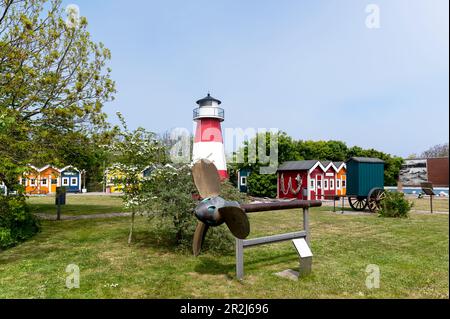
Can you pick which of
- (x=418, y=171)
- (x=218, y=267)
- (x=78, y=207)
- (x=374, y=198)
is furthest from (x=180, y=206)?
(x=418, y=171)

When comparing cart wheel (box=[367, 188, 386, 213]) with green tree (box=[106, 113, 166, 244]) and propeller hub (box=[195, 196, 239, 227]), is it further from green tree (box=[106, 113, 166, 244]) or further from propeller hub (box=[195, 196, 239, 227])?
propeller hub (box=[195, 196, 239, 227])

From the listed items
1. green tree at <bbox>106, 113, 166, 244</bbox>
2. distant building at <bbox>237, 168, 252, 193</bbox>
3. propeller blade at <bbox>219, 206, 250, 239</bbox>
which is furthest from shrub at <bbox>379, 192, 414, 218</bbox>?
distant building at <bbox>237, 168, 252, 193</bbox>

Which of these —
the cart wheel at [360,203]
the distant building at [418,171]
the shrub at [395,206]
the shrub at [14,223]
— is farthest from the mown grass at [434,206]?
the shrub at [14,223]

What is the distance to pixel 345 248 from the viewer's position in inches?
398

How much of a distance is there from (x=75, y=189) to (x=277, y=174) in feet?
103

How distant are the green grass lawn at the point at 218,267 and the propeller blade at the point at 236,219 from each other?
4.00 feet

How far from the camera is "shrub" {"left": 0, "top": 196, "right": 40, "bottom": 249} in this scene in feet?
31.3

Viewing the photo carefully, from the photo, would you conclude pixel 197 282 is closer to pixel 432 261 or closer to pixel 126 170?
pixel 126 170

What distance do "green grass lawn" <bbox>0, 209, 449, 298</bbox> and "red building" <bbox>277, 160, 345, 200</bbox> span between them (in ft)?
58.4

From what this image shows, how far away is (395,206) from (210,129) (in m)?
15.5

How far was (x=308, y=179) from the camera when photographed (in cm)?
3061

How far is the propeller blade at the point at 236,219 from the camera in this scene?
575 centimetres

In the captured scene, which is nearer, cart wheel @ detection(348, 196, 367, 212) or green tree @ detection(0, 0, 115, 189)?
green tree @ detection(0, 0, 115, 189)

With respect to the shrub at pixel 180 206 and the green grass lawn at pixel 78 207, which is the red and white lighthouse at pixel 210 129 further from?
the shrub at pixel 180 206
